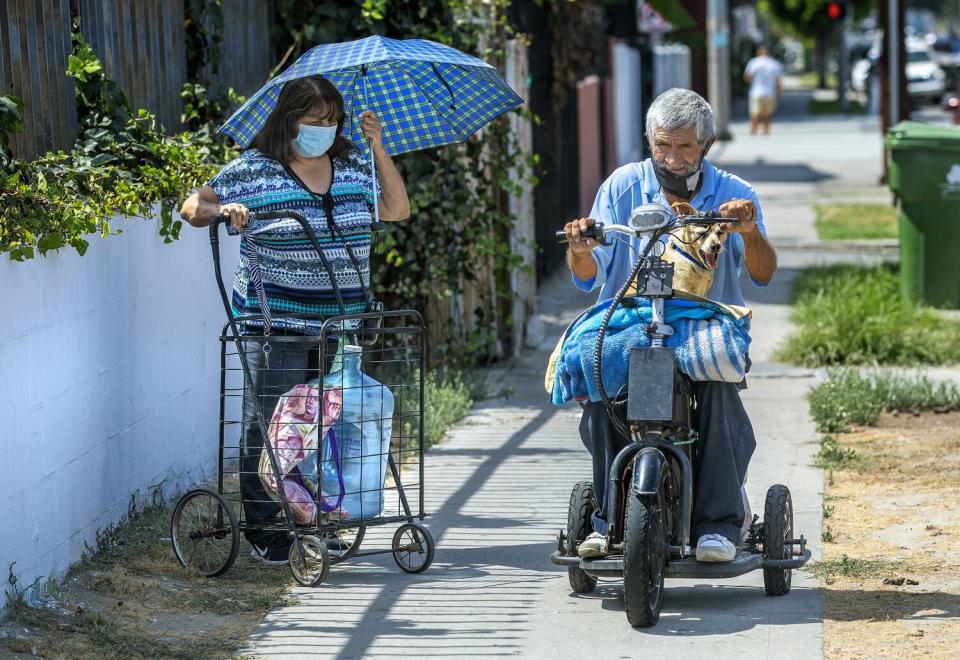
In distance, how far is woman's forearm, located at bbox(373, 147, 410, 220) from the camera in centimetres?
559

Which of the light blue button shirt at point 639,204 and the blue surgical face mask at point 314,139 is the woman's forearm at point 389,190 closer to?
the blue surgical face mask at point 314,139

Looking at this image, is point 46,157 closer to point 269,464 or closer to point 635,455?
point 269,464

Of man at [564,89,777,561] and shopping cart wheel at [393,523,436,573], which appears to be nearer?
man at [564,89,777,561]

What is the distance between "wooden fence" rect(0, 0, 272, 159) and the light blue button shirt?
2088mm

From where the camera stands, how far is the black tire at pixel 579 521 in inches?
198

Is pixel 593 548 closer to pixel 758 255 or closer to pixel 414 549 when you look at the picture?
pixel 414 549

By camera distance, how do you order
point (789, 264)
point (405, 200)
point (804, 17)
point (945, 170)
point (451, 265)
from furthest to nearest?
point (804, 17)
point (789, 264)
point (945, 170)
point (451, 265)
point (405, 200)

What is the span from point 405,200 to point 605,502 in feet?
4.59

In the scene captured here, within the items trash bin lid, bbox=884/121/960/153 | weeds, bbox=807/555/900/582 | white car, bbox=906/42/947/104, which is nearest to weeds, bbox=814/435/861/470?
weeds, bbox=807/555/900/582

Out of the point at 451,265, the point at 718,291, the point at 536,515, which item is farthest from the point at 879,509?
the point at 451,265

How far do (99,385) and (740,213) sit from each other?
2388 millimetres

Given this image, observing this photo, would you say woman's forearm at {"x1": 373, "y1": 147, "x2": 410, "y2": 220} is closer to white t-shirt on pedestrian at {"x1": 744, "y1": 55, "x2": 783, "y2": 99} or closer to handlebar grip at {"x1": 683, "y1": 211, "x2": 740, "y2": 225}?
handlebar grip at {"x1": 683, "y1": 211, "x2": 740, "y2": 225}

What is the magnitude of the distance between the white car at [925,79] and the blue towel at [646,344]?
3692 centimetres

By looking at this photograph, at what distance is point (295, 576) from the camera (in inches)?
209
